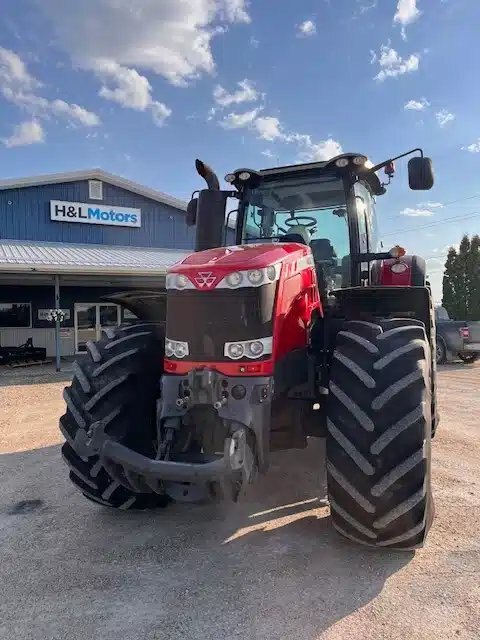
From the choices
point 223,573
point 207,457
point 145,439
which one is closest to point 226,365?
point 207,457

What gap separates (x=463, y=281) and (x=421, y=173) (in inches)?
912

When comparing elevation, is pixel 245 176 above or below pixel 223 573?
above

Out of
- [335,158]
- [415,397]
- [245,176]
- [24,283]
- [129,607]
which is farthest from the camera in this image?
[24,283]

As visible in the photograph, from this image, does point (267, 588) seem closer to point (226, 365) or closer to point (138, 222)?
point (226, 365)

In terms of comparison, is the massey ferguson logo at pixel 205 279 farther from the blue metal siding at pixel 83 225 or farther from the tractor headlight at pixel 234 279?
the blue metal siding at pixel 83 225

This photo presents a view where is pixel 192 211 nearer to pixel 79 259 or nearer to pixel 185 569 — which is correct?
pixel 185 569

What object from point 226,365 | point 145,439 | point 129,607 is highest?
point 226,365

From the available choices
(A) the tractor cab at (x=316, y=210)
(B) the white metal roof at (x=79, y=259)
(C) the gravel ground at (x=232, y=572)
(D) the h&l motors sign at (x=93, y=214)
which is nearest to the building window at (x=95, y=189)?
(D) the h&l motors sign at (x=93, y=214)

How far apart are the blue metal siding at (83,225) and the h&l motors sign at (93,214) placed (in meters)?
0.16

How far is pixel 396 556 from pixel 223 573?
1.06 meters

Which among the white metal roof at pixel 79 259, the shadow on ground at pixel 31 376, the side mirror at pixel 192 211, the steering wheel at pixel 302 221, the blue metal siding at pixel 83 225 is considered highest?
the blue metal siding at pixel 83 225

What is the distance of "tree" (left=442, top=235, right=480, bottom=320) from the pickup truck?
36.0 ft

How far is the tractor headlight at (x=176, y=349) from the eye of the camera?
3.33 m

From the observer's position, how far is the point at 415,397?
3.01 m
